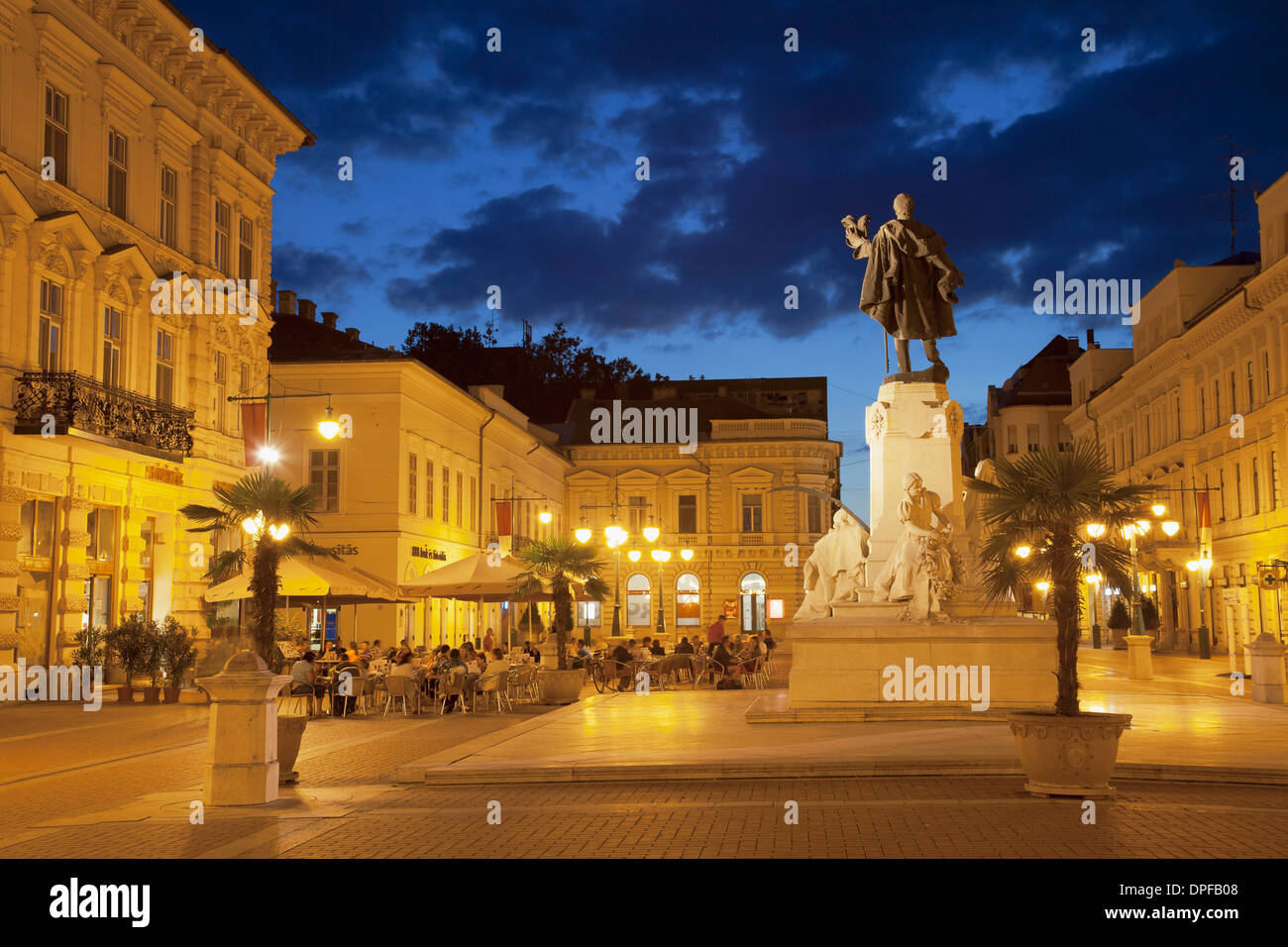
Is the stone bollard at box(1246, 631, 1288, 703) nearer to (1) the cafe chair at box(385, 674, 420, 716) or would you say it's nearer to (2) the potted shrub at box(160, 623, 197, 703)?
(1) the cafe chair at box(385, 674, 420, 716)

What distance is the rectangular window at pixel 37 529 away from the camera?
77.3 ft

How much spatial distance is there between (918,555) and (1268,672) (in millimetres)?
8373

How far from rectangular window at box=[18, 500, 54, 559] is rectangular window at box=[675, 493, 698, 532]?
46134 mm

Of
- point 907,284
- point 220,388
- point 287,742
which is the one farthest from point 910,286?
point 220,388

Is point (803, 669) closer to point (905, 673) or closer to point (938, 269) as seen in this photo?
point (905, 673)

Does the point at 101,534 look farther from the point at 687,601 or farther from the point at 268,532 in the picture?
the point at 687,601

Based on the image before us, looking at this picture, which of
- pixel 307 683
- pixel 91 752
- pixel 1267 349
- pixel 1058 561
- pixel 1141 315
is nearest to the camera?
pixel 1058 561

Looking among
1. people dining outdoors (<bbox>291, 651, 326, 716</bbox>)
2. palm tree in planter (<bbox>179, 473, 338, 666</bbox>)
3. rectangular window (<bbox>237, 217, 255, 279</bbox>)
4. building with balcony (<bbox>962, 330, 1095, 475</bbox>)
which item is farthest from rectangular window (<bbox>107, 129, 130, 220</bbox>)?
building with balcony (<bbox>962, 330, 1095, 475</bbox>)

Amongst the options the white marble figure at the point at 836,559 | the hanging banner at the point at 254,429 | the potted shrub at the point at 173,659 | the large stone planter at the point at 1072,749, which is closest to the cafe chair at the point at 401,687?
the potted shrub at the point at 173,659

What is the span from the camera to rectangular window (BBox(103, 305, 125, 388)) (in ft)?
85.6

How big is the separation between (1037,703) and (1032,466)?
6.09 metres

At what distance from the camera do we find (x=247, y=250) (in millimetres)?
33438

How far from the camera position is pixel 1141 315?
199ft

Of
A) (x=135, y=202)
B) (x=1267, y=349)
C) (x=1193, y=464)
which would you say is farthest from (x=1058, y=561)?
(x=1193, y=464)
